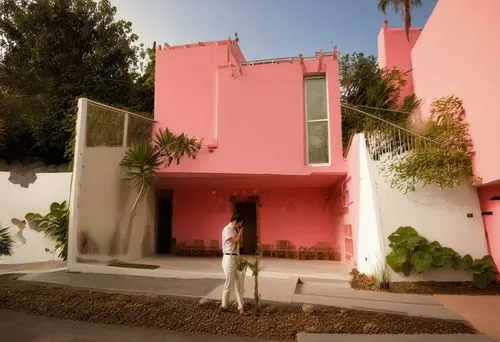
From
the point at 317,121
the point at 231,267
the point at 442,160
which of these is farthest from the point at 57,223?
the point at 442,160

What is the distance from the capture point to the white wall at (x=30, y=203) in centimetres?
1019

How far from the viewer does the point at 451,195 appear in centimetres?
725

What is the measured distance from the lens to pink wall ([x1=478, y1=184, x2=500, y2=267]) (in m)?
6.93

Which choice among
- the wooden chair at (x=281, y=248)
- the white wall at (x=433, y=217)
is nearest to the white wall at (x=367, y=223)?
the white wall at (x=433, y=217)

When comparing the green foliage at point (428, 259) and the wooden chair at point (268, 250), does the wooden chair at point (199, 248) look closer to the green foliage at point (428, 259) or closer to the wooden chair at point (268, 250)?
the wooden chair at point (268, 250)

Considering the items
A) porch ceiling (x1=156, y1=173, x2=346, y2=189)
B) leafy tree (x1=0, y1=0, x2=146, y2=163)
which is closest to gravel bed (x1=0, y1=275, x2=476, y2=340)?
porch ceiling (x1=156, y1=173, x2=346, y2=189)

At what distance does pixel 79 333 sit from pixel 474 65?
821 centimetres

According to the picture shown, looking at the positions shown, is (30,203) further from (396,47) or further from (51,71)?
(396,47)

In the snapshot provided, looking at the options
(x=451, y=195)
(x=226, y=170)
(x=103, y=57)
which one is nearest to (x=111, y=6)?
(x=103, y=57)

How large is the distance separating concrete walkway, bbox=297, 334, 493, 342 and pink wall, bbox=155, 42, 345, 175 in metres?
5.63

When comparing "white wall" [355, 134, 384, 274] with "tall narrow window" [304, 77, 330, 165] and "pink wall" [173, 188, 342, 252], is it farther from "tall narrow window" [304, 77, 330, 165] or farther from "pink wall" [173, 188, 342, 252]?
"pink wall" [173, 188, 342, 252]

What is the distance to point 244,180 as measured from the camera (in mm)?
11195

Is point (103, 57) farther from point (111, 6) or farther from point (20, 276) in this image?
point (20, 276)

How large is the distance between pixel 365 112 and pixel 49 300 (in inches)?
394
